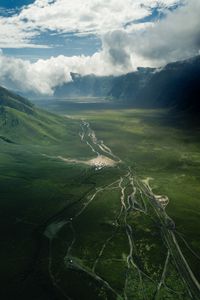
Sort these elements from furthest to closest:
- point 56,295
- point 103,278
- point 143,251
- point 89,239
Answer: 1. point 89,239
2. point 143,251
3. point 103,278
4. point 56,295

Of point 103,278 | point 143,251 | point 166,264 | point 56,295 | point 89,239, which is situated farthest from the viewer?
point 89,239

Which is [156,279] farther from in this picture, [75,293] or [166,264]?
[75,293]

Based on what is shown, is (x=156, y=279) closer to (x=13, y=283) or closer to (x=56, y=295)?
(x=56, y=295)

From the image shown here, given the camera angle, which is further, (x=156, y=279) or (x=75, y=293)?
(x=156, y=279)

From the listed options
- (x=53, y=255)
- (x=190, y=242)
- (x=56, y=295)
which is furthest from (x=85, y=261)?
(x=190, y=242)

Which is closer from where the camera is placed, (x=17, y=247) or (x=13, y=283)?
(x=13, y=283)

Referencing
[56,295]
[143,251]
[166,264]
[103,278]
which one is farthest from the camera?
[143,251]

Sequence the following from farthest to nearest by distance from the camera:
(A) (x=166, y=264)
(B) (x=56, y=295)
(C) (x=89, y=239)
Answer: (C) (x=89, y=239), (A) (x=166, y=264), (B) (x=56, y=295)

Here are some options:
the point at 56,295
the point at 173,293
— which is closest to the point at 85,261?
the point at 56,295
